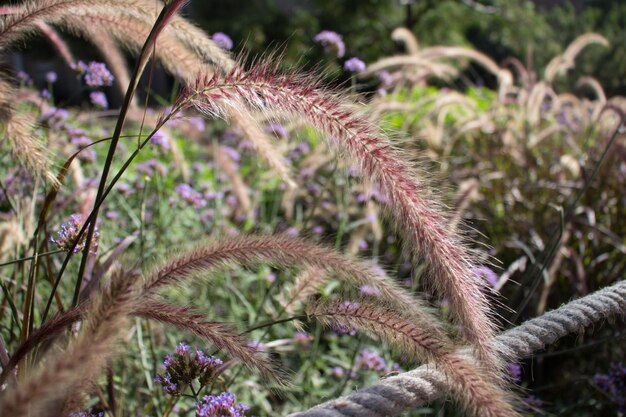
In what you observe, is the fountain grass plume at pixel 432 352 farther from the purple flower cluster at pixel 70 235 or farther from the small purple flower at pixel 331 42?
the small purple flower at pixel 331 42

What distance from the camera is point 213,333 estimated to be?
1.08 meters

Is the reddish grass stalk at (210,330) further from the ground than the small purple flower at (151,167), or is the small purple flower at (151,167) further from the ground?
the reddish grass stalk at (210,330)

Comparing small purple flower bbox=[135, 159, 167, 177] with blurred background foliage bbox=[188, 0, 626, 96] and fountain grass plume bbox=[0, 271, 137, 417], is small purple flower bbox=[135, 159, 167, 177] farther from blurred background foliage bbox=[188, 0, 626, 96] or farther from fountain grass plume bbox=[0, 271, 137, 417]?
blurred background foliage bbox=[188, 0, 626, 96]

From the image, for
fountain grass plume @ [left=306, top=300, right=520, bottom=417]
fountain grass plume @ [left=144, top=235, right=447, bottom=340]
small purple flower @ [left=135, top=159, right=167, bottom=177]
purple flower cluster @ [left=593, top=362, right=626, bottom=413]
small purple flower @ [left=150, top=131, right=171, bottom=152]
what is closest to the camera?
fountain grass plume @ [left=306, top=300, right=520, bottom=417]

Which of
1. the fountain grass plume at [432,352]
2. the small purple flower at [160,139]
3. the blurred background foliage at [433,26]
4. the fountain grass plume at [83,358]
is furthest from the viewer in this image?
the blurred background foliage at [433,26]

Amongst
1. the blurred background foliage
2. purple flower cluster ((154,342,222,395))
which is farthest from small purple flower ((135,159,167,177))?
Answer: the blurred background foliage

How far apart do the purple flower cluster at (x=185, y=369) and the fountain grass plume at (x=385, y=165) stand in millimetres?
409

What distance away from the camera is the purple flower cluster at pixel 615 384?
2.21m

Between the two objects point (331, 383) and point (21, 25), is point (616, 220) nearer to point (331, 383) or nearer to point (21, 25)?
point (331, 383)

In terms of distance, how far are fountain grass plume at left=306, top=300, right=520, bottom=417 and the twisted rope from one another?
35 mm

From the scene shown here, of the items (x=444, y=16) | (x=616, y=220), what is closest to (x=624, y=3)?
(x=444, y=16)

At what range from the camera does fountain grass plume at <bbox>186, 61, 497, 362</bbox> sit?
105 centimetres

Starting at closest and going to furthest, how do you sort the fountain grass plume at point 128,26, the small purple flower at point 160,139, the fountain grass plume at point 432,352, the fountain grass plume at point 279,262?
the fountain grass plume at point 432,352
the fountain grass plume at point 279,262
the fountain grass plume at point 128,26
the small purple flower at point 160,139

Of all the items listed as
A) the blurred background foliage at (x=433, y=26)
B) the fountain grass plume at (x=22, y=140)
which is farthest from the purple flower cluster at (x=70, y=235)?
the blurred background foliage at (x=433, y=26)
